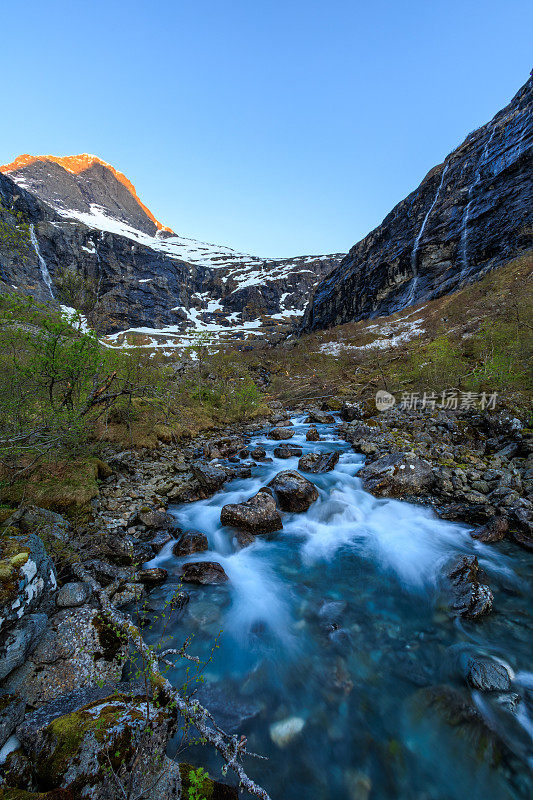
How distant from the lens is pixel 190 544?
22.8 feet

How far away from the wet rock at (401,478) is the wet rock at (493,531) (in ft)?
6.54

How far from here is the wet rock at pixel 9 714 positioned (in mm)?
2439

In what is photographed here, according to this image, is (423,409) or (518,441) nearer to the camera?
(518,441)

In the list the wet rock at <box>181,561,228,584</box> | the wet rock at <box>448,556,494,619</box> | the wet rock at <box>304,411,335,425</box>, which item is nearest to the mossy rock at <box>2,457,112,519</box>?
the wet rock at <box>181,561,228,584</box>

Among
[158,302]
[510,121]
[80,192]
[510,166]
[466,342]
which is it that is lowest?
[466,342]

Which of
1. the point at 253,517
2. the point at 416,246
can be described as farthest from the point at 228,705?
the point at 416,246

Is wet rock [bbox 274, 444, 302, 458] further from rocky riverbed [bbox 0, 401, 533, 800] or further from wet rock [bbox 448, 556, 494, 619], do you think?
wet rock [bbox 448, 556, 494, 619]

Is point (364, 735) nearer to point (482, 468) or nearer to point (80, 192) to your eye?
point (482, 468)

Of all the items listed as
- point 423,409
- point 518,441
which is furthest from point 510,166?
point 518,441

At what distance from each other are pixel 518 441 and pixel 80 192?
24253 cm

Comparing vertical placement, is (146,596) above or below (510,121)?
below

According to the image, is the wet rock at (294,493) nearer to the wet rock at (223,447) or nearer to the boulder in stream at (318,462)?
the boulder in stream at (318,462)

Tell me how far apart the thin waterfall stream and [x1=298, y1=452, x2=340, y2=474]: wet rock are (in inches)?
130

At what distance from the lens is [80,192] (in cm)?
17800
